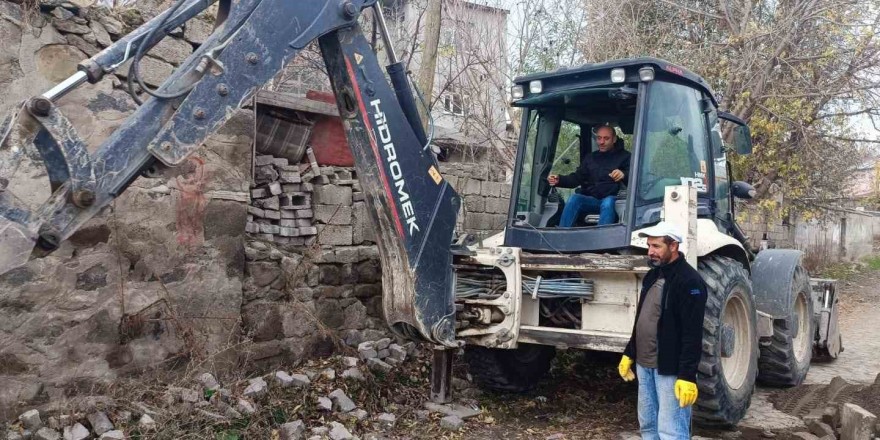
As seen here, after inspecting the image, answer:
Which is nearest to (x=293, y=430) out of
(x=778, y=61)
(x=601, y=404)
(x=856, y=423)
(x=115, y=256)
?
(x=115, y=256)

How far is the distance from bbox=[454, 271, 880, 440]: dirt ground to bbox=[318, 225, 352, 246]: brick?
1.93m

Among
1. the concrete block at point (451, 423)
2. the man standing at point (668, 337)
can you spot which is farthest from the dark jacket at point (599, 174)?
the concrete block at point (451, 423)

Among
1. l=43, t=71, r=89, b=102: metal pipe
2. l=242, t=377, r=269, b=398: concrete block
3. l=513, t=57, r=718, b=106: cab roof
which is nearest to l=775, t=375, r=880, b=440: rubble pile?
l=513, t=57, r=718, b=106: cab roof

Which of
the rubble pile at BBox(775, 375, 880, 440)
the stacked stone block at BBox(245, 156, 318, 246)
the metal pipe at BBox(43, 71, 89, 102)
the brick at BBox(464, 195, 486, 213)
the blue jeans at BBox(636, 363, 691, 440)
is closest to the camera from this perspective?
the metal pipe at BBox(43, 71, 89, 102)

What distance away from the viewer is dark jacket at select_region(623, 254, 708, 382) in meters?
4.18

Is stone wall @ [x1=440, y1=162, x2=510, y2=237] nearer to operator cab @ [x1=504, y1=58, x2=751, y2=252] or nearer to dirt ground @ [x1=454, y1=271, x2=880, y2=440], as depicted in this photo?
dirt ground @ [x1=454, y1=271, x2=880, y2=440]

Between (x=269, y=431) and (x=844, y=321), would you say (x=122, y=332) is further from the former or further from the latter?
(x=844, y=321)

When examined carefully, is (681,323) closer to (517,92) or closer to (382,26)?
(517,92)

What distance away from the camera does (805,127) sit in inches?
466

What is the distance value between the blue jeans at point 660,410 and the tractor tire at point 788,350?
8.32ft

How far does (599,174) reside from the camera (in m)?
5.86

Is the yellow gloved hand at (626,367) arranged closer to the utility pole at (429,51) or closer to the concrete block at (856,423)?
the concrete block at (856,423)

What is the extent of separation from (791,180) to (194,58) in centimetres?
1198

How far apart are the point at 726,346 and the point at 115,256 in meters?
4.39
